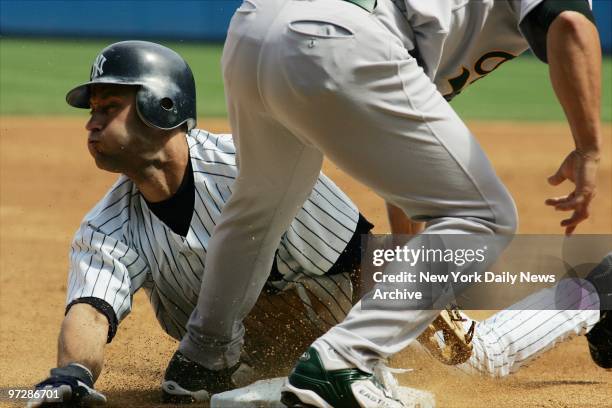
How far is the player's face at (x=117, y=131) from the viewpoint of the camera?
8.37 ft

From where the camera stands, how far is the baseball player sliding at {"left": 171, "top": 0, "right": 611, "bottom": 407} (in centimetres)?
182

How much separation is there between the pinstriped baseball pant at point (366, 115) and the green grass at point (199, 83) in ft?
24.2

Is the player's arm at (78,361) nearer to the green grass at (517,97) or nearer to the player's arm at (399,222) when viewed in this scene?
the player's arm at (399,222)

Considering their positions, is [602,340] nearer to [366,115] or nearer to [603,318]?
[603,318]

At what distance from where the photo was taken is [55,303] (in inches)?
155

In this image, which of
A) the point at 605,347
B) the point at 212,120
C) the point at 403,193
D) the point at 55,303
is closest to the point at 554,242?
the point at 605,347

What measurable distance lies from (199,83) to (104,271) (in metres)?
9.13

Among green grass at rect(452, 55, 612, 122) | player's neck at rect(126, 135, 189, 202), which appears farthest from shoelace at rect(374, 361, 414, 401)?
green grass at rect(452, 55, 612, 122)

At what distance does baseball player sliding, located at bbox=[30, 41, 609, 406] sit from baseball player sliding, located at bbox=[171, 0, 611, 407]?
2.10 ft

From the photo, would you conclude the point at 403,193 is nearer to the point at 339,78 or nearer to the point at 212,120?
the point at 339,78

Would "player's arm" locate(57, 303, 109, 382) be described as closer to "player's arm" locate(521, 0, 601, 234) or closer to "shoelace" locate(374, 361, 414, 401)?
"shoelace" locate(374, 361, 414, 401)

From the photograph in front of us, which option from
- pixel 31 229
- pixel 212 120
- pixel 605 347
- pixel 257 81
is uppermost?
pixel 257 81

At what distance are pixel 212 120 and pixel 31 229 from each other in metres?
3.59

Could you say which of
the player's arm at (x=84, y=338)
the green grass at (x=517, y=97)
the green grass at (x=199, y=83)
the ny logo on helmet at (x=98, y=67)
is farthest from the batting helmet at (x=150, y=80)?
Answer: the green grass at (x=517, y=97)
